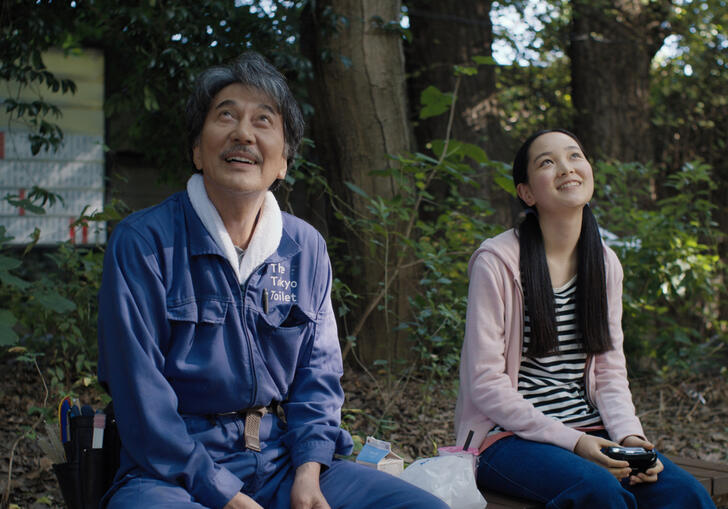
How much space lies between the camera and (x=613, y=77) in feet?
31.3

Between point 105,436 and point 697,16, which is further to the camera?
point 697,16

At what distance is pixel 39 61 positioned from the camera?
545cm

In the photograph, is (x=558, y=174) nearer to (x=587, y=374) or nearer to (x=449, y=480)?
(x=587, y=374)

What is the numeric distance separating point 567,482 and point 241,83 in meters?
1.75

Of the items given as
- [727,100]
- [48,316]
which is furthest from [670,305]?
[48,316]

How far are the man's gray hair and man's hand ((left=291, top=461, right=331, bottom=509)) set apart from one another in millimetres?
1139

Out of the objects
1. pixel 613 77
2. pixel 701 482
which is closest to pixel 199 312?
pixel 701 482

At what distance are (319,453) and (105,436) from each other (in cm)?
67

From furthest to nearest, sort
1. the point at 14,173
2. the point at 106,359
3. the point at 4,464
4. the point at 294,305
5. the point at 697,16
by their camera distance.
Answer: the point at 697,16 → the point at 14,173 → the point at 4,464 → the point at 294,305 → the point at 106,359

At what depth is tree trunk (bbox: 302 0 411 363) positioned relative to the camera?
5.86 m

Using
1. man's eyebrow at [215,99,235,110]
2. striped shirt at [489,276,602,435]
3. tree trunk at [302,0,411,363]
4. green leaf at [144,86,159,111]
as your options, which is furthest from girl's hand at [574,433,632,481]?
green leaf at [144,86,159,111]

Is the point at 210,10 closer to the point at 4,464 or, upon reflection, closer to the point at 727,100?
the point at 4,464

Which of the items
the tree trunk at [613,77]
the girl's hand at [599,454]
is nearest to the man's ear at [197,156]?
the girl's hand at [599,454]

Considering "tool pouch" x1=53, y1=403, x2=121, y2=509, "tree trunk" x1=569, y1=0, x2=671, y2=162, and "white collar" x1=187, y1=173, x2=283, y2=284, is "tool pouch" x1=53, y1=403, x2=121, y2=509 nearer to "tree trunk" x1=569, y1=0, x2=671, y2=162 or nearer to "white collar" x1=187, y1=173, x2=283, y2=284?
"white collar" x1=187, y1=173, x2=283, y2=284
